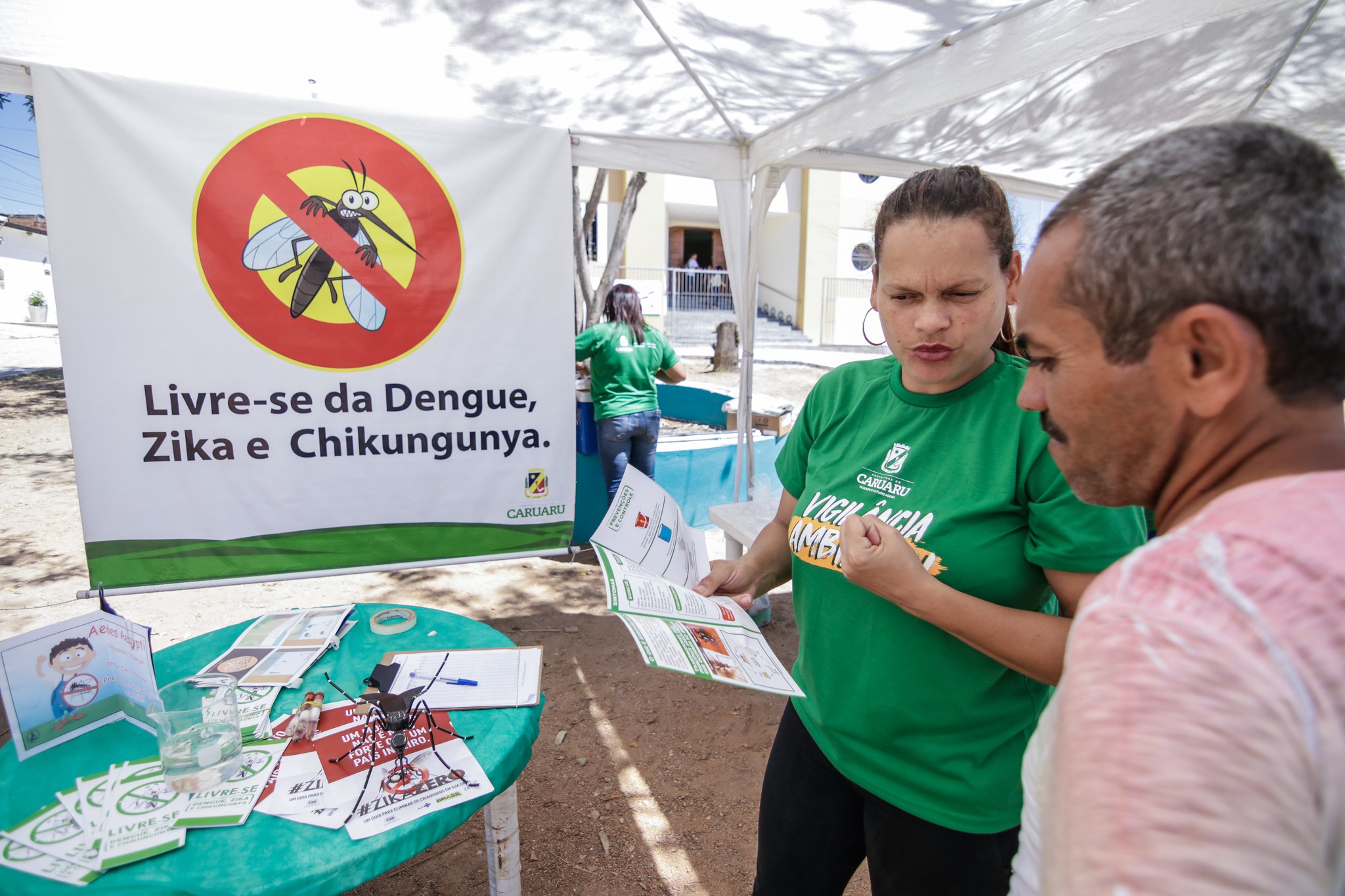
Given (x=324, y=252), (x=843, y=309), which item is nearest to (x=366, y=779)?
(x=324, y=252)

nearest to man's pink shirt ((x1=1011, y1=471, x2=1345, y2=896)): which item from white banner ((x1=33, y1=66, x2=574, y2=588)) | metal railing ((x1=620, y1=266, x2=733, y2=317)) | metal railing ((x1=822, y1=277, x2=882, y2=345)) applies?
white banner ((x1=33, y1=66, x2=574, y2=588))

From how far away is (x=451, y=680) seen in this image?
170 centimetres

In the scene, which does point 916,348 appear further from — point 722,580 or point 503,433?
point 503,433

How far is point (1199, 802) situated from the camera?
1.04ft

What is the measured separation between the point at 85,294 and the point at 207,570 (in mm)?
1313

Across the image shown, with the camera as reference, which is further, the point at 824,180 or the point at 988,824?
the point at 824,180

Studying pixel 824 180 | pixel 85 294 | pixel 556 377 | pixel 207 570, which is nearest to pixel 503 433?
pixel 556 377

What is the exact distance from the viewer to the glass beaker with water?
4.33 ft

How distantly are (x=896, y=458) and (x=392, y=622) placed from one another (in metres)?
1.57

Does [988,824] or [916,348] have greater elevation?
[916,348]

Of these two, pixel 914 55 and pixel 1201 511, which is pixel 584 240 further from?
pixel 1201 511

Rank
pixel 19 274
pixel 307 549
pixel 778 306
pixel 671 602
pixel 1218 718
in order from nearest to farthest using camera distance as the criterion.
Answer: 1. pixel 1218 718
2. pixel 671 602
3. pixel 307 549
4. pixel 19 274
5. pixel 778 306

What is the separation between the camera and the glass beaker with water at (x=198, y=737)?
4.33 feet

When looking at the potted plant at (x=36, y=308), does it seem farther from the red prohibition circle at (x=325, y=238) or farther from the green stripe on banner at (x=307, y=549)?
the red prohibition circle at (x=325, y=238)
